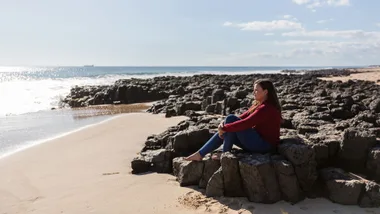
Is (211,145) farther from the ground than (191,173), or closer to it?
farther from the ground

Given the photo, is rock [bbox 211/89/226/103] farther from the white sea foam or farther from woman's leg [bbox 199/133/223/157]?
the white sea foam

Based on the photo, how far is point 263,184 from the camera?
5980 mm

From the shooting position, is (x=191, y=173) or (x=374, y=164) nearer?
(x=374, y=164)

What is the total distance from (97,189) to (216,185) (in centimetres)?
234

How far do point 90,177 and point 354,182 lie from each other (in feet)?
17.0

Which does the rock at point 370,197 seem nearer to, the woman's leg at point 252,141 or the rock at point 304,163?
the rock at point 304,163

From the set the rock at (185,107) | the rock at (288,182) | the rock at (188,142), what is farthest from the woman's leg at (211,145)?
the rock at (185,107)

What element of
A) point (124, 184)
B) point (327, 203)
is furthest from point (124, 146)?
point (327, 203)

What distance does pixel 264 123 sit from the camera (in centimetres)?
654

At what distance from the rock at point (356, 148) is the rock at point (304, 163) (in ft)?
3.03

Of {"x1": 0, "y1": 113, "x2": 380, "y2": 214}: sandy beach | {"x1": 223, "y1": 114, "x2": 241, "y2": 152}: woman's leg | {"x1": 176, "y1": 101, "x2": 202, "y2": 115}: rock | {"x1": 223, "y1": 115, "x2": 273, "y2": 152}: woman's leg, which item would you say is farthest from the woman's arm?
Result: {"x1": 176, "y1": 101, "x2": 202, "y2": 115}: rock

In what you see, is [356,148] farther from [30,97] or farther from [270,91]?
[30,97]

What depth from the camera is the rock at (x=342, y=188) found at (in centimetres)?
580

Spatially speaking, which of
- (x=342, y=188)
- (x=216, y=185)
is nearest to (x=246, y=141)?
(x=216, y=185)
